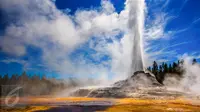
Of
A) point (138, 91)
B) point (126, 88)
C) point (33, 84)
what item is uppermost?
point (33, 84)

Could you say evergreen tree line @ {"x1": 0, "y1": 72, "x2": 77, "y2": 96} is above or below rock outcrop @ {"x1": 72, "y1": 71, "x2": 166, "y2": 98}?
→ above

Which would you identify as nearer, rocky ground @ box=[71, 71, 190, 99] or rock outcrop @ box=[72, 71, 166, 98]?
rocky ground @ box=[71, 71, 190, 99]

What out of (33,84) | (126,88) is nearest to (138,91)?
(126,88)

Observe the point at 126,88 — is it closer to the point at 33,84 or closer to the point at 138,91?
the point at 138,91

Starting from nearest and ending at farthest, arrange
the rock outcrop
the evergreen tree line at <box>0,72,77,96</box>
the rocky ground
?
the rocky ground
the rock outcrop
the evergreen tree line at <box>0,72,77,96</box>

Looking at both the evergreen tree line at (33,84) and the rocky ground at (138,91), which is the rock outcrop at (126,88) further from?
the evergreen tree line at (33,84)

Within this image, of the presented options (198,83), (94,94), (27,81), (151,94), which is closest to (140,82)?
(151,94)

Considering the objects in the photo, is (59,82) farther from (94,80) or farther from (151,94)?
(151,94)

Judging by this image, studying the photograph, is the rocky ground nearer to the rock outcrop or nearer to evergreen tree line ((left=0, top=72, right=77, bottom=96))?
the rock outcrop

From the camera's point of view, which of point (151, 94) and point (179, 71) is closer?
point (151, 94)

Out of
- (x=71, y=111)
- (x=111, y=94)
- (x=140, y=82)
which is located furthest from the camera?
(x=140, y=82)

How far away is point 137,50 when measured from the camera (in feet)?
317

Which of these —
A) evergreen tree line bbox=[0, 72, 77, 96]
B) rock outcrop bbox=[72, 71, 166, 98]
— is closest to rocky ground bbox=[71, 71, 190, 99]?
rock outcrop bbox=[72, 71, 166, 98]

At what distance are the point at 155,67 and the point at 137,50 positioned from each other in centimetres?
3334
